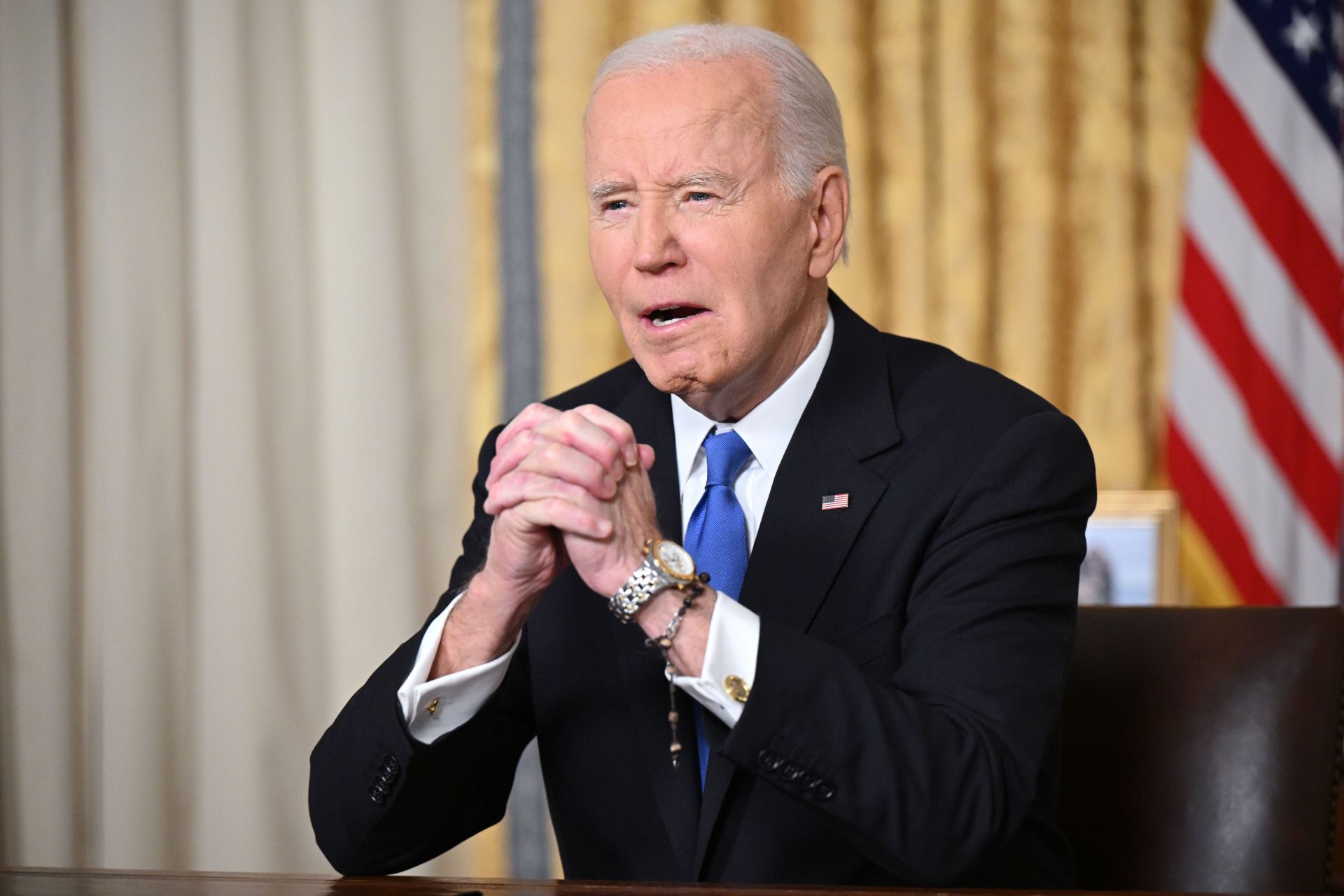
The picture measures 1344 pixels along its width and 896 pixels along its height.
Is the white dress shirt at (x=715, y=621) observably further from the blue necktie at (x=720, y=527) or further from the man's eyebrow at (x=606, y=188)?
the man's eyebrow at (x=606, y=188)

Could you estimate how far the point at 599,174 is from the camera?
168cm

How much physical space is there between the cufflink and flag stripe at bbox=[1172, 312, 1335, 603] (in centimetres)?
229

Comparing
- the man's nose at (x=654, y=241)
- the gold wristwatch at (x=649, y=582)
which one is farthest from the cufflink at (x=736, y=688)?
the man's nose at (x=654, y=241)

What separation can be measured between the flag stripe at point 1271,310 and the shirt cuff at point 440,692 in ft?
7.92

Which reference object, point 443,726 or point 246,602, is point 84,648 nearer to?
point 246,602

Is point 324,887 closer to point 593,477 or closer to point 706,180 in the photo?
point 593,477

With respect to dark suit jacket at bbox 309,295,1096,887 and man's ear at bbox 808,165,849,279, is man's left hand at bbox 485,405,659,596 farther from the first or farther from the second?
man's ear at bbox 808,165,849,279

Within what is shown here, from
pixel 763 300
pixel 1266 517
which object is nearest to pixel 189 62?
pixel 763 300

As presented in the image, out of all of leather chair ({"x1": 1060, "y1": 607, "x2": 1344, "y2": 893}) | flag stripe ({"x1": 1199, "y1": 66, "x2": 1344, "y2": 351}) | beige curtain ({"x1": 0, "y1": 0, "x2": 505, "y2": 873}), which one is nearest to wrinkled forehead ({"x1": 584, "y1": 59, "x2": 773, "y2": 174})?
leather chair ({"x1": 1060, "y1": 607, "x2": 1344, "y2": 893})

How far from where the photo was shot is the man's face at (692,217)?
163cm

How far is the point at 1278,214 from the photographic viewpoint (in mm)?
3248

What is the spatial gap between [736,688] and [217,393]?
2453mm

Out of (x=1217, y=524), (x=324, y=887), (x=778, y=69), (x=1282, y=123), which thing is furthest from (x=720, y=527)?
(x=1282, y=123)

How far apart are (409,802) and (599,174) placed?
816mm
